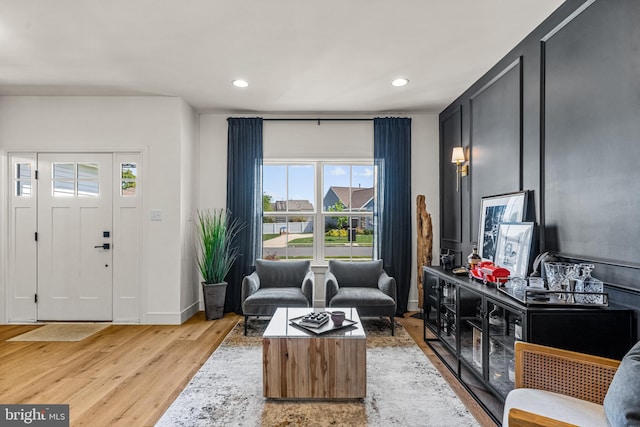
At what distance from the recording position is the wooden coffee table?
2.34 meters

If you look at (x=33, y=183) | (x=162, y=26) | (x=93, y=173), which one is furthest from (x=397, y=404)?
(x=33, y=183)

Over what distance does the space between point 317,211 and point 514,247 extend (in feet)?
8.96

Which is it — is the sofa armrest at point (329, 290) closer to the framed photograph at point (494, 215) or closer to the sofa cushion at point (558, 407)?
the framed photograph at point (494, 215)

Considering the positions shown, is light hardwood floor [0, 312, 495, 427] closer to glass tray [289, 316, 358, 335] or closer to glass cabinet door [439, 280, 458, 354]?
glass cabinet door [439, 280, 458, 354]

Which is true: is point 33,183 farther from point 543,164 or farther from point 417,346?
point 543,164

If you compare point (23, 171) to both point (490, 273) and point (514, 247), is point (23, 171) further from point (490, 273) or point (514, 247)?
point (514, 247)

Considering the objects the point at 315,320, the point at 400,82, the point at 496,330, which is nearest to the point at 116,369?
the point at 315,320

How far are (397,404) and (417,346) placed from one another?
119 centimetres

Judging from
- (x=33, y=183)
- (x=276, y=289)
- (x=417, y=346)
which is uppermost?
(x=33, y=183)

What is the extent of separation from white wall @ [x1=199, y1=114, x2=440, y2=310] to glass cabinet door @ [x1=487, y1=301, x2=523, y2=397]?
2482 mm

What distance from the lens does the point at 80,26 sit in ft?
8.63

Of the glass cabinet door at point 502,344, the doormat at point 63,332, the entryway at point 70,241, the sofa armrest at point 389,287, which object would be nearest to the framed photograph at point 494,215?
the glass cabinet door at point 502,344

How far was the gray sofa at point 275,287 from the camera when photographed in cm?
370

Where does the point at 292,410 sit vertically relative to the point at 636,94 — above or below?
below
